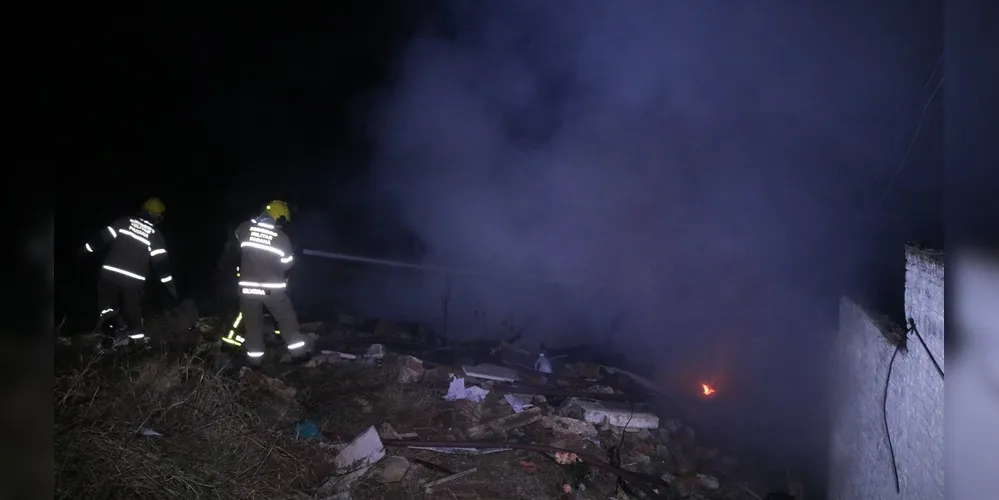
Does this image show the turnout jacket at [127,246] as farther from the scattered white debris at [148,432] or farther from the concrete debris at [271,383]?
the scattered white debris at [148,432]

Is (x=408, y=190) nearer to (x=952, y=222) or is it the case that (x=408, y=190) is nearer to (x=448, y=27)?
(x=448, y=27)

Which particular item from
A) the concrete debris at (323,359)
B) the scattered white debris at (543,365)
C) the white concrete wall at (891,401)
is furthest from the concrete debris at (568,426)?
the concrete debris at (323,359)

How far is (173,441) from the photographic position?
11.5ft

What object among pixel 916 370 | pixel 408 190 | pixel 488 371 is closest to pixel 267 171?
pixel 408 190

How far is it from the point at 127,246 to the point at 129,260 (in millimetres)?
138

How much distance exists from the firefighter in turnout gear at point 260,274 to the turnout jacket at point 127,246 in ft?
3.92

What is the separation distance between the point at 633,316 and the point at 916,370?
422 cm

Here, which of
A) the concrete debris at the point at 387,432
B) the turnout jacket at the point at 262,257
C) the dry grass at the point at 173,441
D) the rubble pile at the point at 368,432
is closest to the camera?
the dry grass at the point at 173,441

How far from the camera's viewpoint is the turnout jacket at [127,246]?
5.87 metres

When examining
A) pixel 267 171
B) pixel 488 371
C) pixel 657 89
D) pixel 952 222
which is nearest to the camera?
pixel 952 222

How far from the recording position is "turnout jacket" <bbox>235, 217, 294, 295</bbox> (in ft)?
17.7

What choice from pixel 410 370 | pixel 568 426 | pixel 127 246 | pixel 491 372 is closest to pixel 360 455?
pixel 410 370

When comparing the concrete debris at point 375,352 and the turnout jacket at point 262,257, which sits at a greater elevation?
the turnout jacket at point 262,257

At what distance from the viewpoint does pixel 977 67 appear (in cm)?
152
